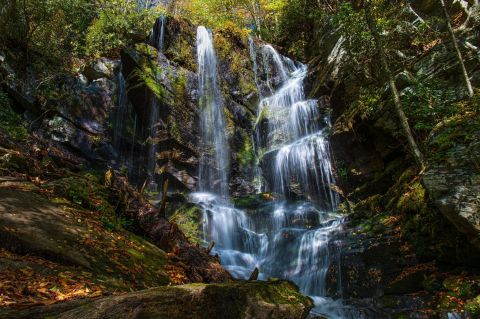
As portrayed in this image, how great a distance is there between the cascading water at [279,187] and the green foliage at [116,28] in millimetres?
4578

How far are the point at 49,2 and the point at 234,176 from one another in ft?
41.5

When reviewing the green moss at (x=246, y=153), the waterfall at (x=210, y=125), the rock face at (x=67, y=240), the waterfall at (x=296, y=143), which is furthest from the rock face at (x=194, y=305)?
the green moss at (x=246, y=153)

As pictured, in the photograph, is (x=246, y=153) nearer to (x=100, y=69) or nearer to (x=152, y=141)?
(x=152, y=141)

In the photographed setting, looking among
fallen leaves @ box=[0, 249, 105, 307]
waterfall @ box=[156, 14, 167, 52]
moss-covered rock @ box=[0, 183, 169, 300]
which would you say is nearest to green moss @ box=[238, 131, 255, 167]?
waterfall @ box=[156, 14, 167, 52]

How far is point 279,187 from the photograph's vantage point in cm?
1574

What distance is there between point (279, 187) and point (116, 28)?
14402 mm

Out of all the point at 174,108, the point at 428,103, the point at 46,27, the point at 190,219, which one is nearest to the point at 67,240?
the point at 190,219

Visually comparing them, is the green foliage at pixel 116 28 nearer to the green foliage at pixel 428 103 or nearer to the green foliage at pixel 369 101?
the green foliage at pixel 369 101

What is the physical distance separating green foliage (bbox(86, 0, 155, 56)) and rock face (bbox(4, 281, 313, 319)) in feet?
63.8

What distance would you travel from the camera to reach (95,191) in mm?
6848

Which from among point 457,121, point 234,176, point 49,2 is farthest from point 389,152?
point 49,2

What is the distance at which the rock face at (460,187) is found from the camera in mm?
5680

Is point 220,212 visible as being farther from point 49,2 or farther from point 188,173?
point 49,2

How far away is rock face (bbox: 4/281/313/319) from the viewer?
2.16 m
